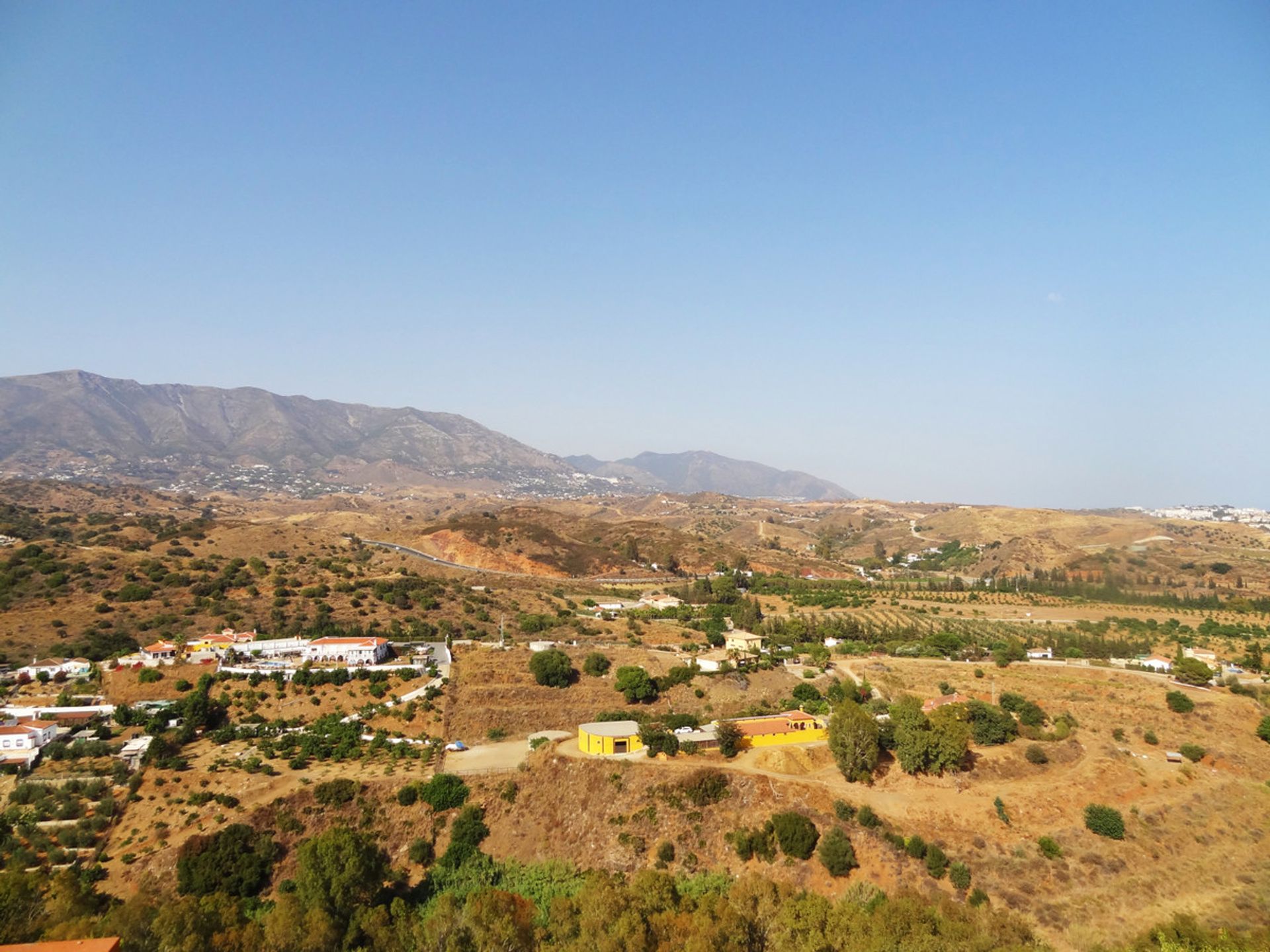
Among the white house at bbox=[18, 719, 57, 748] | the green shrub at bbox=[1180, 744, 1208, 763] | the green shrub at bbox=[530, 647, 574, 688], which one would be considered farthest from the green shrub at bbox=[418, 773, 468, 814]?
the green shrub at bbox=[1180, 744, 1208, 763]

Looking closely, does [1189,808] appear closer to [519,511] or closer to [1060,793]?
[1060,793]

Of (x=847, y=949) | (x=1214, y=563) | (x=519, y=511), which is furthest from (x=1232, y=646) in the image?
(x=519, y=511)

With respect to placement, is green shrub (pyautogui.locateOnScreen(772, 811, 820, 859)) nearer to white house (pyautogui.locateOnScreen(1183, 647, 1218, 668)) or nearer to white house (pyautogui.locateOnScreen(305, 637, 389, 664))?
white house (pyautogui.locateOnScreen(305, 637, 389, 664))

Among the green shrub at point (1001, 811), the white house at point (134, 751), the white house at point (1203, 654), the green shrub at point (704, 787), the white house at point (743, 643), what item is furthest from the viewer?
the white house at point (743, 643)

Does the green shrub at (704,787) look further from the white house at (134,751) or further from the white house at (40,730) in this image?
the white house at (40,730)

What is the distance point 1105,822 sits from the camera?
107 feet

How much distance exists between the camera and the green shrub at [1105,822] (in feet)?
107

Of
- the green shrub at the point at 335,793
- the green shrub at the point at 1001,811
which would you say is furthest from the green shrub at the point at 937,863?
the green shrub at the point at 335,793

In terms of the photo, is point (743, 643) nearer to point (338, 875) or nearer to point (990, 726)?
point (990, 726)

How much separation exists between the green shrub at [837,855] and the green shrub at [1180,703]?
25.0 metres

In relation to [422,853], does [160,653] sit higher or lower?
higher

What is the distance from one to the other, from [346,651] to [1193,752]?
5125 cm

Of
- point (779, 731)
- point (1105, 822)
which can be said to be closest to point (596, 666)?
point (779, 731)

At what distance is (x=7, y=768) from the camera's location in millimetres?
35938
